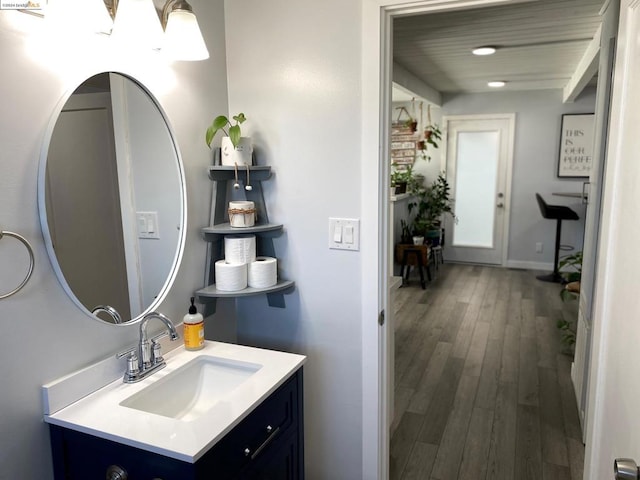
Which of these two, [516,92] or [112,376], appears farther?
[516,92]

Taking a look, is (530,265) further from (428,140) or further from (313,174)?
(313,174)

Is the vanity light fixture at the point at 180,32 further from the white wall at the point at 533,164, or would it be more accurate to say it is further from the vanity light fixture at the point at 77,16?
the white wall at the point at 533,164

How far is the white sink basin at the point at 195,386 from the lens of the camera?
1.40 metres

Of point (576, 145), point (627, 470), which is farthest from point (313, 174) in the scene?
point (576, 145)

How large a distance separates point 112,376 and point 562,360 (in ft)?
10.4

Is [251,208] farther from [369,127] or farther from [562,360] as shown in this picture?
[562,360]

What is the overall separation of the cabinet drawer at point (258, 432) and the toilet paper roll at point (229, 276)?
41 cm

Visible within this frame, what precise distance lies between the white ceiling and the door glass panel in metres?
1.14

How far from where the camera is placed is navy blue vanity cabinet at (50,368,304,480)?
3.55 feet

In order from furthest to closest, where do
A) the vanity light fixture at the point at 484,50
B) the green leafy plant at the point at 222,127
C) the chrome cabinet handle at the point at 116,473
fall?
the vanity light fixture at the point at 484,50, the green leafy plant at the point at 222,127, the chrome cabinet handle at the point at 116,473

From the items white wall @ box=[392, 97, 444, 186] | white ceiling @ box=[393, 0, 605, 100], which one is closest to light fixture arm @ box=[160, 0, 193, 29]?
white ceiling @ box=[393, 0, 605, 100]

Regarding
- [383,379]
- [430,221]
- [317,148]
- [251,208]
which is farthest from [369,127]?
[430,221]

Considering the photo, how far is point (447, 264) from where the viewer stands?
6.51 meters

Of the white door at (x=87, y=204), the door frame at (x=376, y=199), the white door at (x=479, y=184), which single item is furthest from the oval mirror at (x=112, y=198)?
the white door at (x=479, y=184)
